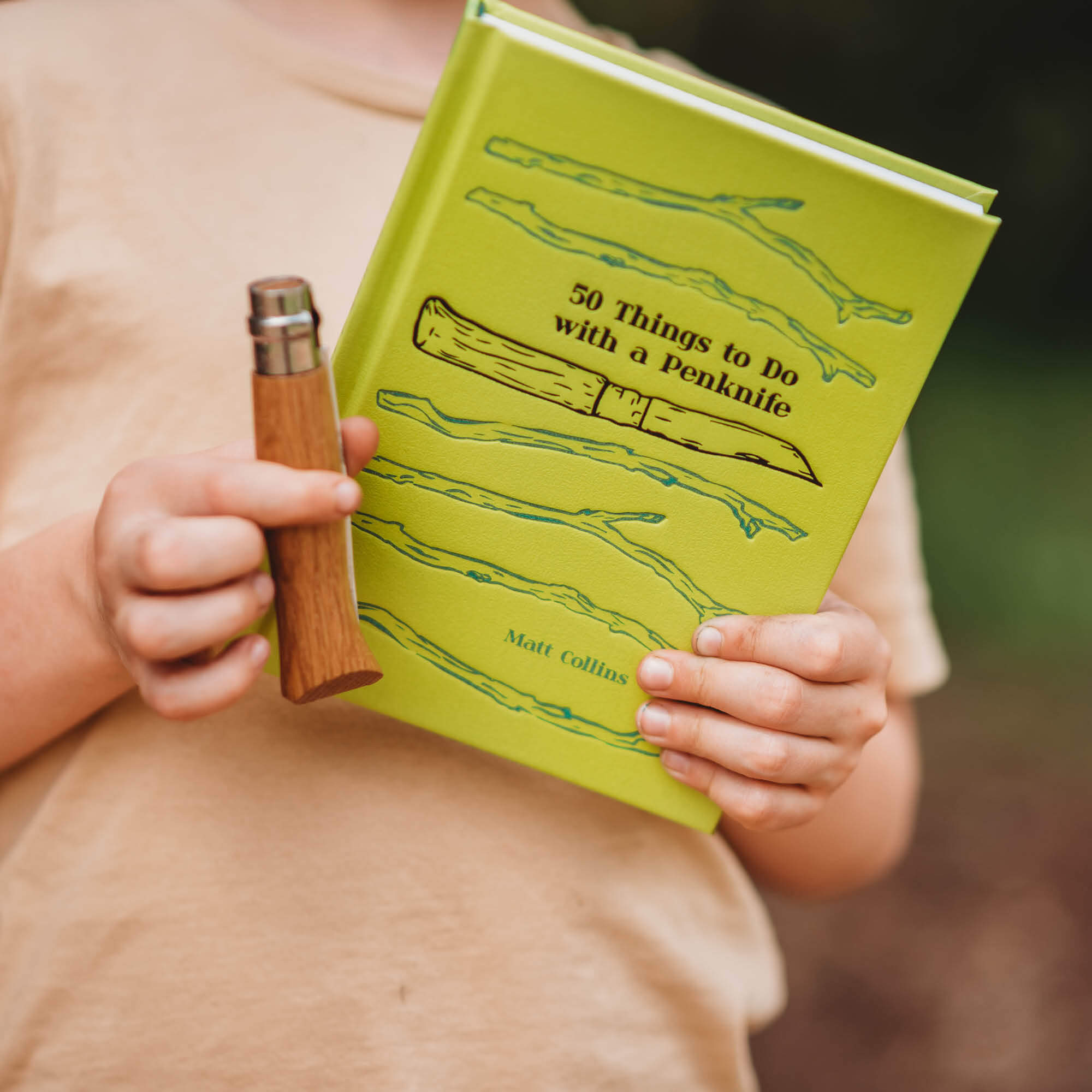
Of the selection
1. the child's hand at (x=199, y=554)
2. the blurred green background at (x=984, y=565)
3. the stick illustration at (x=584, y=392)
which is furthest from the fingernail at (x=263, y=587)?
the blurred green background at (x=984, y=565)

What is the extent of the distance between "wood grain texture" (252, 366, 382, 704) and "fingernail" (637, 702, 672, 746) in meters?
0.16

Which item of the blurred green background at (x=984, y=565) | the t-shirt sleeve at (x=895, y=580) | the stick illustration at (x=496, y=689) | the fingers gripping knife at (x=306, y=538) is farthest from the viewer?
the blurred green background at (x=984, y=565)

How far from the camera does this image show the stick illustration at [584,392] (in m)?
0.44

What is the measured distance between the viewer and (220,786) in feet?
1.85

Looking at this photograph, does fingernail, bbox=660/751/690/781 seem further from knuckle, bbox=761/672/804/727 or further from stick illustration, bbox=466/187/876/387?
stick illustration, bbox=466/187/876/387

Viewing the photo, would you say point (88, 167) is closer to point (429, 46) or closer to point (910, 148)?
point (429, 46)

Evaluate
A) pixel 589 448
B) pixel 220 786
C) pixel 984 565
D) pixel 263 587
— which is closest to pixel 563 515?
pixel 589 448

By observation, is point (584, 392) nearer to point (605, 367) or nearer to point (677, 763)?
point (605, 367)

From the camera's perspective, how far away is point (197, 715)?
1.40ft

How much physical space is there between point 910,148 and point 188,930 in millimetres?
2276

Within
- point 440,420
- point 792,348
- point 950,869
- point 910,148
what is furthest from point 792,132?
point 910,148

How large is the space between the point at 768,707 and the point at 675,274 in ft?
0.77

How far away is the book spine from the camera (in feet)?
1.29

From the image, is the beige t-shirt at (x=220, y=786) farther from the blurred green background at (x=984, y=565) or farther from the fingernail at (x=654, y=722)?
the blurred green background at (x=984, y=565)
